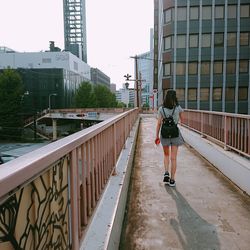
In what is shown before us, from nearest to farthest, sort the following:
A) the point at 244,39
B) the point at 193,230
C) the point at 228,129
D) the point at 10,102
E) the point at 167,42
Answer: the point at 193,230 < the point at 228,129 < the point at 244,39 < the point at 167,42 < the point at 10,102

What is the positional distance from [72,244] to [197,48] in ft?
128

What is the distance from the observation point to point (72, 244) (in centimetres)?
202

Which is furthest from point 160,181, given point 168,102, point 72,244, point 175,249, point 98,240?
point 72,244

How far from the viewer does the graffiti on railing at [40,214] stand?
1.19 meters

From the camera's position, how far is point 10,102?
46781 mm

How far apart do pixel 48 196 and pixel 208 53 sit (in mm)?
39504

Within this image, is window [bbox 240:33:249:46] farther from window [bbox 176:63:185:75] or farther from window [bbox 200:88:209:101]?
window [bbox 176:63:185:75]

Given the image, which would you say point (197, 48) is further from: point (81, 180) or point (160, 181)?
point (81, 180)

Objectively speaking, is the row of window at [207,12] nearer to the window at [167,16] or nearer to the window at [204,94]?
the window at [167,16]

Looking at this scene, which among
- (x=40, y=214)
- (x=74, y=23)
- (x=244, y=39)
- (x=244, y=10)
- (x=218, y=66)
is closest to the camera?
(x=40, y=214)

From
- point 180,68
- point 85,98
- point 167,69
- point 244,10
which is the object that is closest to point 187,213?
point 180,68

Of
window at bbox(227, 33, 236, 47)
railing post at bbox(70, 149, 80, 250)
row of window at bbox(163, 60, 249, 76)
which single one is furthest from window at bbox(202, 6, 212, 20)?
railing post at bbox(70, 149, 80, 250)

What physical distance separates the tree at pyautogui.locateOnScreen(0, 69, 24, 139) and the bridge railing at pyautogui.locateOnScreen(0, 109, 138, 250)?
4842 centimetres

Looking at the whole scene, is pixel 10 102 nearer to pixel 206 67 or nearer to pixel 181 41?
pixel 181 41
